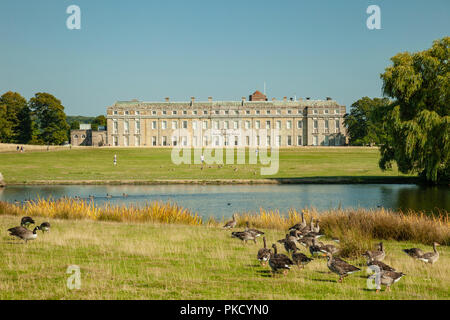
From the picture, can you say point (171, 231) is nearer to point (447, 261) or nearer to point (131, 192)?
point (447, 261)

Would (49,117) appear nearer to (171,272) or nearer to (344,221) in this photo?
(344,221)

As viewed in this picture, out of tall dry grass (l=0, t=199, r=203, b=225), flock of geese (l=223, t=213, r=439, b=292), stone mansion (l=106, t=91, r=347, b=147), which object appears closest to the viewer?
flock of geese (l=223, t=213, r=439, b=292)

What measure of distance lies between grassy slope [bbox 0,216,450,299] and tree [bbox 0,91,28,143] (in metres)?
79.3

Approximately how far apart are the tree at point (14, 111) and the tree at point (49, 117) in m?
2.08

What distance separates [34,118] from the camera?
89.6m

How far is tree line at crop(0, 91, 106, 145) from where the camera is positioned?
8644 centimetres

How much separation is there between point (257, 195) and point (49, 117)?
70895 millimetres

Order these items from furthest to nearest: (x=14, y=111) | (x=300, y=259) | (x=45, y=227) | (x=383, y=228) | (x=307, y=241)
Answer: (x=14, y=111)
(x=383, y=228)
(x=45, y=227)
(x=307, y=241)
(x=300, y=259)

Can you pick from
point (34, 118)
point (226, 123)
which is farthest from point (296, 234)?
point (226, 123)

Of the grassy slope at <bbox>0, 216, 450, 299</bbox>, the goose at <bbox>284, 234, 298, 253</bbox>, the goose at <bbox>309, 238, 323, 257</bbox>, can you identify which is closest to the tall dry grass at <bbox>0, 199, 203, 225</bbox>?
the grassy slope at <bbox>0, 216, 450, 299</bbox>

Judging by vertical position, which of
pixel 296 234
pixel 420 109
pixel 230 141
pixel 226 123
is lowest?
pixel 296 234

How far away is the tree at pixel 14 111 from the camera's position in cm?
8475

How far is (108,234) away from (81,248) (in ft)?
6.83

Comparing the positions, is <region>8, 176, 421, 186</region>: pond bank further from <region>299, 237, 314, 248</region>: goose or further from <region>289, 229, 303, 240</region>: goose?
<region>299, 237, 314, 248</region>: goose
